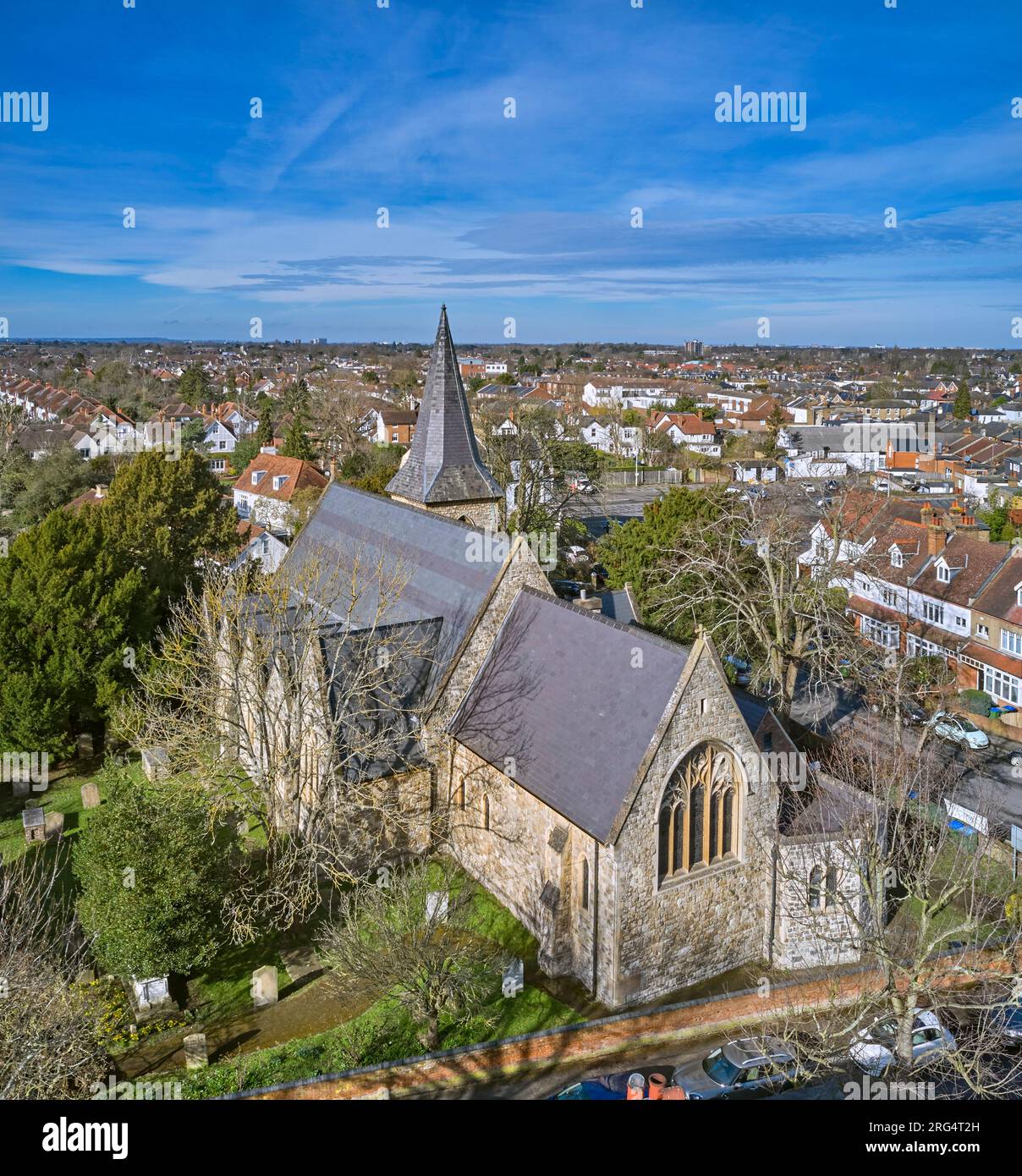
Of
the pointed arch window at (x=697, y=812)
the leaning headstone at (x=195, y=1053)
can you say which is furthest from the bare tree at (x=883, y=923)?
the leaning headstone at (x=195, y=1053)

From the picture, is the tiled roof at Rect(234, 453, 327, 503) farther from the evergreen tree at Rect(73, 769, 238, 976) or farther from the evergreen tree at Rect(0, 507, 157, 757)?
the evergreen tree at Rect(73, 769, 238, 976)

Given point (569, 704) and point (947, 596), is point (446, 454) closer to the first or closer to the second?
point (569, 704)

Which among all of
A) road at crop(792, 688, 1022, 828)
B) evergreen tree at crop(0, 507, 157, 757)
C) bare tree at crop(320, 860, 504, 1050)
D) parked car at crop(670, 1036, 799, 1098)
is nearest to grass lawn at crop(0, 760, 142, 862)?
evergreen tree at crop(0, 507, 157, 757)

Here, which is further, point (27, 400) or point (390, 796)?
point (27, 400)

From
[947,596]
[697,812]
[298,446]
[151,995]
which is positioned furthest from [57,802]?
[298,446]

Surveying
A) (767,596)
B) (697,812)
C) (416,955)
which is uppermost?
(767,596)

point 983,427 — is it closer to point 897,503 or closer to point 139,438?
point 897,503

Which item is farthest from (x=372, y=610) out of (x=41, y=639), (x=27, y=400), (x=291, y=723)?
(x=27, y=400)
